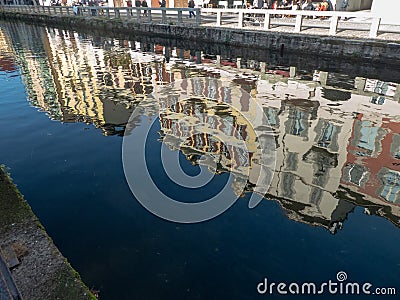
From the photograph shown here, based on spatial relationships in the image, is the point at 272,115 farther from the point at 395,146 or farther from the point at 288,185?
the point at 288,185

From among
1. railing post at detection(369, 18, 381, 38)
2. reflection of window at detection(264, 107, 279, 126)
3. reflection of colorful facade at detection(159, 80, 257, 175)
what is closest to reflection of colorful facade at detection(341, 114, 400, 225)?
reflection of window at detection(264, 107, 279, 126)

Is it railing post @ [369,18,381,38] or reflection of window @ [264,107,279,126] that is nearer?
reflection of window @ [264,107,279,126]

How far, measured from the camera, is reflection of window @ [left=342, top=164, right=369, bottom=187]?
668cm

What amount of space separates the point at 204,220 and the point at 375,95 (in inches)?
388

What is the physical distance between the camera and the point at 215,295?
4102mm

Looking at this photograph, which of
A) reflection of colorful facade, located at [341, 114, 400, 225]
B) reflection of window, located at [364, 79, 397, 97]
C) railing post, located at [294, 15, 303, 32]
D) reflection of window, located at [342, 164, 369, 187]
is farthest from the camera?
railing post, located at [294, 15, 303, 32]

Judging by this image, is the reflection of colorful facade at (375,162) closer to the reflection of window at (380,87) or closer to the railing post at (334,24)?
the reflection of window at (380,87)

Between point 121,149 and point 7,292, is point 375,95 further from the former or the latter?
point 7,292

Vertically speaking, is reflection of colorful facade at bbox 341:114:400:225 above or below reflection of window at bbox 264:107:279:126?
below

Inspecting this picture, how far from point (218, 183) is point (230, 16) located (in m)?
29.1

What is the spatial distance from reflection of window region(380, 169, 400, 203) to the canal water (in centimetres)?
3

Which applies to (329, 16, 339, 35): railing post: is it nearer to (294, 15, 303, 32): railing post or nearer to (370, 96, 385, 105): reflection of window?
(294, 15, 303, 32): railing post

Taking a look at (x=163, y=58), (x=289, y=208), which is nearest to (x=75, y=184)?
(x=289, y=208)

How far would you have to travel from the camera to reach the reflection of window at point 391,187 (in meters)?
6.17
